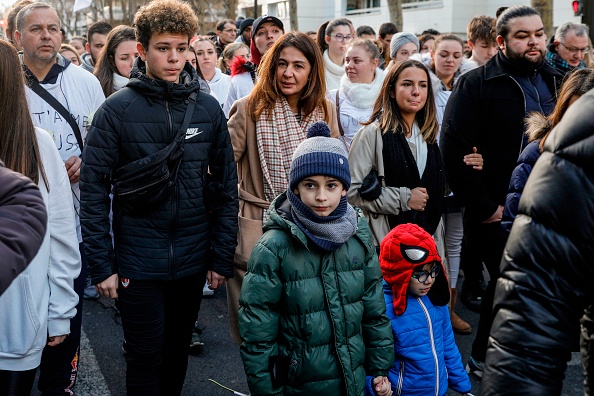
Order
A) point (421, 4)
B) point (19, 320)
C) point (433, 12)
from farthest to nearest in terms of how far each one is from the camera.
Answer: point (421, 4) < point (433, 12) < point (19, 320)

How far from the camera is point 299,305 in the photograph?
3.00 metres

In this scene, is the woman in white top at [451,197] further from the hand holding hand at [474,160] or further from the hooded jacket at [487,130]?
the hooded jacket at [487,130]

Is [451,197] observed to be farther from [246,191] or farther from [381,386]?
[381,386]

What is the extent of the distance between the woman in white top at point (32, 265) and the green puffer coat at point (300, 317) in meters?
0.80

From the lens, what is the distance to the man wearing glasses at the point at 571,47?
653 cm

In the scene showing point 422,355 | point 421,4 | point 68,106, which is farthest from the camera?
point 421,4

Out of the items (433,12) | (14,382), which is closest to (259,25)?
(14,382)

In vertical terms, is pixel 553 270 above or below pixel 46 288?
above

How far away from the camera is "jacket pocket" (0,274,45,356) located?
2678 millimetres

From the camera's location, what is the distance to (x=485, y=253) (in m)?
4.81

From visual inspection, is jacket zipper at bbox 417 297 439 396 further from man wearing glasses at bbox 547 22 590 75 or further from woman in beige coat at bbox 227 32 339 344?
man wearing glasses at bbox 547 22 590 75

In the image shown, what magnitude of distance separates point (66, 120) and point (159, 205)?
1.27 meters

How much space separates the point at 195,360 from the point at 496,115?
2.70 m

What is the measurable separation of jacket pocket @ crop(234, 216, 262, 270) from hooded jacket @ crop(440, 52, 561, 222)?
168 cm
